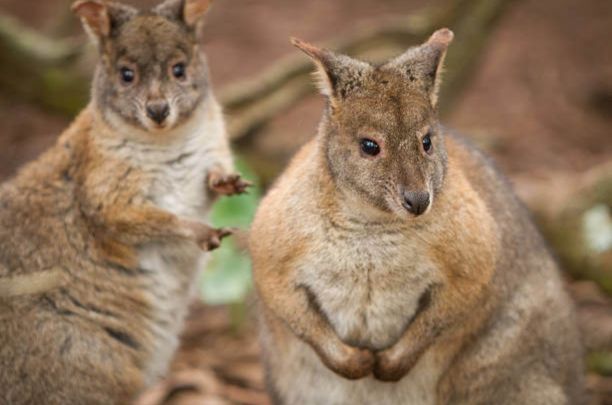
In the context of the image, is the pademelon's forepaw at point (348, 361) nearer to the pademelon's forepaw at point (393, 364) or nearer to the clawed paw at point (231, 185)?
the pademelon's forepaw at point (393, 364)

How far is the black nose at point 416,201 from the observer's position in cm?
411

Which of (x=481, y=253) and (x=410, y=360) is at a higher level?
(x=481, y=253)

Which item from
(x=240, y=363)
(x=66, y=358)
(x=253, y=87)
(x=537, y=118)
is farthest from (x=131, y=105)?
(x=537, y=118)

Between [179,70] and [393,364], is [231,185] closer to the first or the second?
[179,70]

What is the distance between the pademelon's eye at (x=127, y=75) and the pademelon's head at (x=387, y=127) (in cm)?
119

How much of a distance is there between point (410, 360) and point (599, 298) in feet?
→ 8.93

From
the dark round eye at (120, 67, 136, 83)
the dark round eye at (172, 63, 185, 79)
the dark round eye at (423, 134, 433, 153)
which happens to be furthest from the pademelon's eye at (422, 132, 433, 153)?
the dark round eye at (120, 67, 136, 83)

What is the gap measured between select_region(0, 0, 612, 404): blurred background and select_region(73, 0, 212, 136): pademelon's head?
0.86 metres

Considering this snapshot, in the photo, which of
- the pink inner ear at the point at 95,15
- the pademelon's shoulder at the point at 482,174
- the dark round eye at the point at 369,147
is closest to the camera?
the dark round eye at the point at 369,147

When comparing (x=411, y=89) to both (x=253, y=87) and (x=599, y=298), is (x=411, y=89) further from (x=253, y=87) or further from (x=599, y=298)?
(x=253, y=87)

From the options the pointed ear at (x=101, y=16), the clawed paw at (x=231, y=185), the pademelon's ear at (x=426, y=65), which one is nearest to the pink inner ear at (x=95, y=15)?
the pointed ear at (x=101, y=16)

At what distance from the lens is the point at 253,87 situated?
7.99 metres

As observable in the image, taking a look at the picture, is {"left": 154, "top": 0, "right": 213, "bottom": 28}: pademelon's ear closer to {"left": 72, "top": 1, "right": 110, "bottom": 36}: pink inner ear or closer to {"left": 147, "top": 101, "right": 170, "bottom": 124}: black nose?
{"left": 72, "top": 1, "right": 110, "bottom": 36}: pink inner ear

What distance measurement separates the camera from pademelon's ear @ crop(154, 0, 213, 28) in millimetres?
5391
